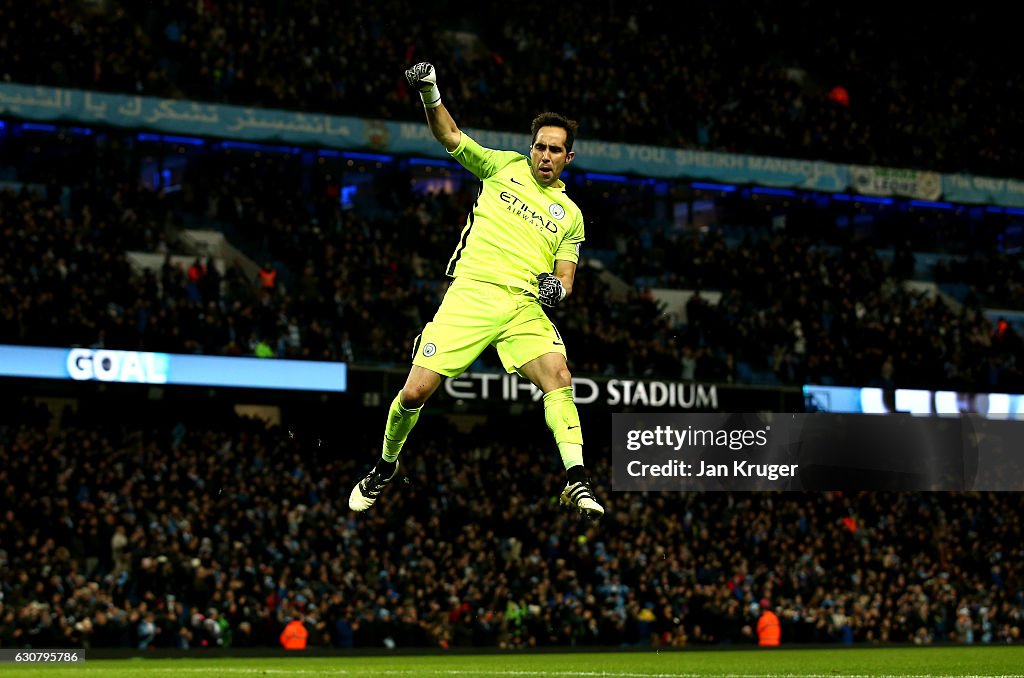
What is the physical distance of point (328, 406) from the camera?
3778 cm

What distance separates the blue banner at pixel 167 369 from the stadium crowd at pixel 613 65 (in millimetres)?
10010

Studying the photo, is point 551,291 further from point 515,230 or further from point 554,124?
point 554,124

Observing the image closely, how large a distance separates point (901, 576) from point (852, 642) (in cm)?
362

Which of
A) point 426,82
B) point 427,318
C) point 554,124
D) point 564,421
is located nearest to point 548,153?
point 554,124

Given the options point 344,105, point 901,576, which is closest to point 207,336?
point 344,105

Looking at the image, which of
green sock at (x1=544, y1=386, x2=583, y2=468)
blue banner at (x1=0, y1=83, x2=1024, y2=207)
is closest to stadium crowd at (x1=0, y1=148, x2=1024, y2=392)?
blue banner at (x1=0, y1=83, x2=1024, y2=207)

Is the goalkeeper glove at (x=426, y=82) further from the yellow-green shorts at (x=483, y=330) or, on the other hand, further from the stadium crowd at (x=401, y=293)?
the stadium crowd at (x=401, y=293)

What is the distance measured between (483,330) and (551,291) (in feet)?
2.59

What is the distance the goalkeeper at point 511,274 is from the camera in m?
11.6

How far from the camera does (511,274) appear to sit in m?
11.8

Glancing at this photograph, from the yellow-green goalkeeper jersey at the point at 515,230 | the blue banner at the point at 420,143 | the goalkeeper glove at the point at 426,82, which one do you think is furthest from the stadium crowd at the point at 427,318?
the goalkeeper glove at the point at 426,82

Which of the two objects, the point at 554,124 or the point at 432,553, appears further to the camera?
the point at 432,553

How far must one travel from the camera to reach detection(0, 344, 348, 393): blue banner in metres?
30.3

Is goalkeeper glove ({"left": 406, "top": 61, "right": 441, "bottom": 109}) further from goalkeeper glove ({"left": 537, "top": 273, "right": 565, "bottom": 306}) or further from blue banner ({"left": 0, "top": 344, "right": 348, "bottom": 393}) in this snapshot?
→ blue banner ({"left": 0, "top": 344, "right": 348, "bottom": 393})
